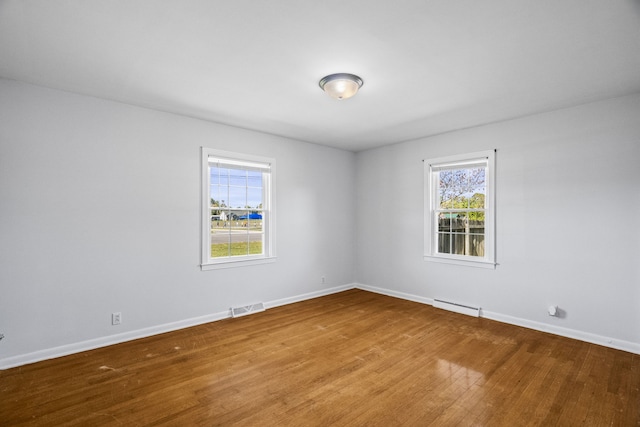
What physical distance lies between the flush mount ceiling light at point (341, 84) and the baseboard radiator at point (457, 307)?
3.42 metres

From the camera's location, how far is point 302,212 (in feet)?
17.5

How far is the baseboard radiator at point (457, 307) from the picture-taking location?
14.3 ft

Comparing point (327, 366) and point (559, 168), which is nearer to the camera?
point (327, 366)

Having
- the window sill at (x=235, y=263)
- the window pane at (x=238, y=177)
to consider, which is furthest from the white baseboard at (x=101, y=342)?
the window pane at (x=238, y=177)

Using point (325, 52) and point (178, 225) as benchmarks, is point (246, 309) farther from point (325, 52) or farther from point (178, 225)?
point (325, 52)

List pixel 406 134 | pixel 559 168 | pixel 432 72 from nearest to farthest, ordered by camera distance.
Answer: pixel 432 72, pixel 559 168, pixel 406 134

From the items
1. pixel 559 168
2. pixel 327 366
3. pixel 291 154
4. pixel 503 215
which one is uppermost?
pixel 291 154

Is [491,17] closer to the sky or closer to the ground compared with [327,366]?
closer to the sky

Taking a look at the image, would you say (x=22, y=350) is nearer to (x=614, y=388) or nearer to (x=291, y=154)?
(x=291, y=154)

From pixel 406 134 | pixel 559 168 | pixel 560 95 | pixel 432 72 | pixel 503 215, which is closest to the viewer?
pixel 432 72

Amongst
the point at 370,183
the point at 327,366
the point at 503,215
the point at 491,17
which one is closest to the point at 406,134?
the point at 370,183

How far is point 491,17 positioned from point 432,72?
0.78 meters

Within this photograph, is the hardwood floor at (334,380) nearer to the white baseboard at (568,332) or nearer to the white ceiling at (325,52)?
the white baseboard at (568,332)

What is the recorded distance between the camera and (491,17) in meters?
2.05
